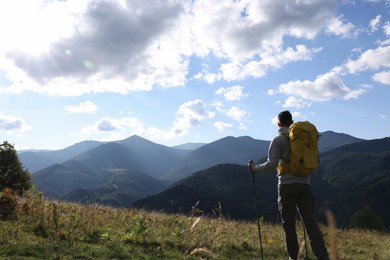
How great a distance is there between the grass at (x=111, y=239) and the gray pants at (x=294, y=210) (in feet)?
2.37

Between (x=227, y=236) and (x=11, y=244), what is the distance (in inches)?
247

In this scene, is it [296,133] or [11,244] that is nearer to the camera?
[296,133]

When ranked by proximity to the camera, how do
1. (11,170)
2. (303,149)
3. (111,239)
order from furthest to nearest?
(11,170) < (111,239) < (303,149)

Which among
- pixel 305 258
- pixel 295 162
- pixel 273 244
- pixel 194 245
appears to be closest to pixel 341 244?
pixel 273 244

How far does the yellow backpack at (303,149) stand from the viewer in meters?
7.30

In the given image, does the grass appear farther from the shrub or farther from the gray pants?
the gray pants

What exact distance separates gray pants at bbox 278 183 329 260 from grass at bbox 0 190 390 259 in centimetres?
72

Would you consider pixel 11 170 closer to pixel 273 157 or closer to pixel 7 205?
pixel 7 205

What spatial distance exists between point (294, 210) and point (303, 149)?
4.13ft

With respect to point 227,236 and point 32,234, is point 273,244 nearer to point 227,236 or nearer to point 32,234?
point 227,236

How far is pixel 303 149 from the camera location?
7.30 meters

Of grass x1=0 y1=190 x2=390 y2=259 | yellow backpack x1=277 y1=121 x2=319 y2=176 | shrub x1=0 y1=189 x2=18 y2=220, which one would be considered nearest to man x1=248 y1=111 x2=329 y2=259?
yellow backpack x1=277 y1=121 x2=319 y2=176

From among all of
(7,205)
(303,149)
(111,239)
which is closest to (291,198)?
(303,149)

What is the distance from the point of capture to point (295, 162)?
733 centimetres
